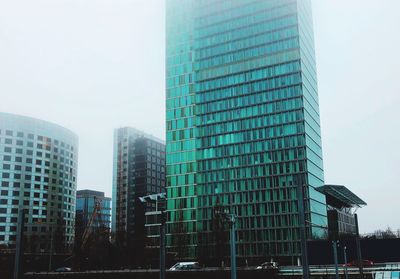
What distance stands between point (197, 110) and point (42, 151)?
60.2 metres

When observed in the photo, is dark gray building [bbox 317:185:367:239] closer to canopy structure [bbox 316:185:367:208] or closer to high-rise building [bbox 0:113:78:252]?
canopy structure [bbox 316:185:367:208]

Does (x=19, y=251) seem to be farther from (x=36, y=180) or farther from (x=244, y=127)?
(x=36, y=180)

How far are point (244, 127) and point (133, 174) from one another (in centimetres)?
7737

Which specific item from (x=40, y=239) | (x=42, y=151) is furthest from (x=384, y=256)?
(x=42, y=151)

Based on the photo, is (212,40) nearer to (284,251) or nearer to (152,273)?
(284,251)

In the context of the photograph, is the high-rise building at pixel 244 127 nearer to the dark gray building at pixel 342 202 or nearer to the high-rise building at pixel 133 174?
the dark gray building at pixel 342 202

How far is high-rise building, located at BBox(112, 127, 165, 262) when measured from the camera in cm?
18150

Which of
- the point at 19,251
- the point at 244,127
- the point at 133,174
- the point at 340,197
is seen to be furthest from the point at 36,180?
the point at 19,251

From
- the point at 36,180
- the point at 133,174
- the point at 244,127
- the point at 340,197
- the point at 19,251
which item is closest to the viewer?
the point at 19,251

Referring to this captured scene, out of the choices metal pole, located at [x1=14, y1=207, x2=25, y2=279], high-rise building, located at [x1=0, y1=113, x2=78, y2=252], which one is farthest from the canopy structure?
metal pole, located at [x1=14, y1=207, x2=25, y2=279]

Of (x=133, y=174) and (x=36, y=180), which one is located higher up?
(x=133, y=174)

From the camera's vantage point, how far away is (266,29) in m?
125

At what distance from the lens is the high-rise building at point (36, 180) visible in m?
144

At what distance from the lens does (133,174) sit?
187m
